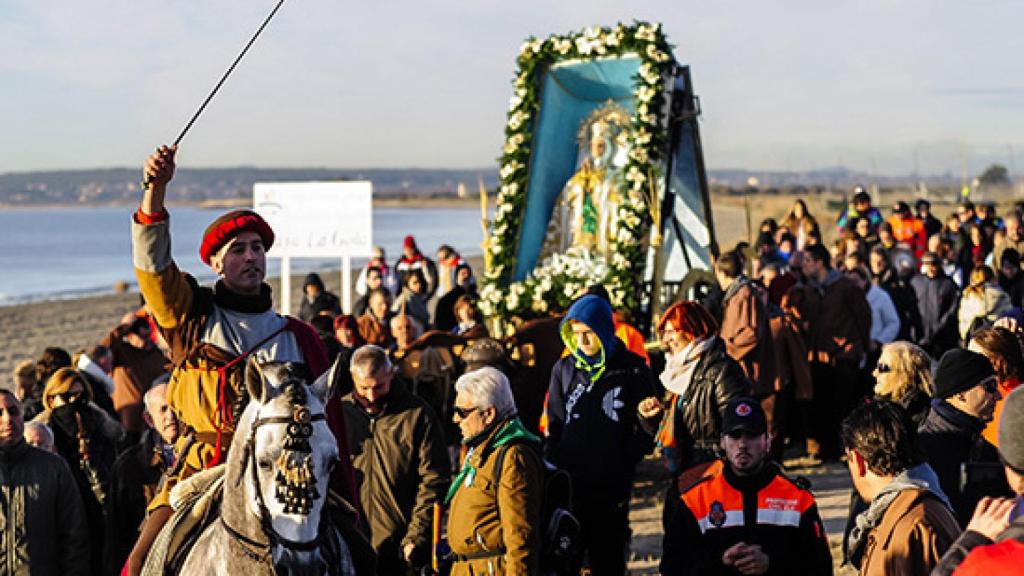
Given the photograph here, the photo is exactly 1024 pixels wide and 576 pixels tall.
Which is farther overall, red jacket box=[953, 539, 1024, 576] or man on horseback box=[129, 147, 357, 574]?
man on horseback box=[129, 147, 357, 574]

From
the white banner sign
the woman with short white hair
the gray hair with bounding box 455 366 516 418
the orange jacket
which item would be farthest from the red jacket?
the orange jacket

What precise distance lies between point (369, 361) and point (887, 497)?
3.18 metres

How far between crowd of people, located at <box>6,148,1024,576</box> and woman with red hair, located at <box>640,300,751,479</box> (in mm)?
13

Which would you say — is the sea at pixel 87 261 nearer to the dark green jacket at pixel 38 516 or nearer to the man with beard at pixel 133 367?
the man with beard at pixel 133 367

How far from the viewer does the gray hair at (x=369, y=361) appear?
699 cm

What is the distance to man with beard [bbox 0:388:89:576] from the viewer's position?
22.0 ft

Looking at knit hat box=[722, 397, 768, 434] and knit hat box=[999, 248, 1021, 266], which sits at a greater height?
knit hat box=[999, 248, 1021, 266]

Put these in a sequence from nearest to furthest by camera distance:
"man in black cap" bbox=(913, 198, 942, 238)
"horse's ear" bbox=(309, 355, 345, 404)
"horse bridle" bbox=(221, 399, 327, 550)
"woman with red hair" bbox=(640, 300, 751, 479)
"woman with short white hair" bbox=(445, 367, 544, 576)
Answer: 1. "horse bridle" bbox=(221, 399, 327, 550)
2. "horse's ear" bbox=(309, 355, 345, 404)
3. "woman with short white hair" bbox=(445, 367, 544, 576)
4. "woman with red hair" bbox=(640, 300, 751, 479)
5. "man in black cap" bbox=(913, 198, 942, 238)

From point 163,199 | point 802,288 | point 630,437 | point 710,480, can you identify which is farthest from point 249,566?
point 802,288

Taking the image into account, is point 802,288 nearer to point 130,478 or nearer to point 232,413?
point 130,478

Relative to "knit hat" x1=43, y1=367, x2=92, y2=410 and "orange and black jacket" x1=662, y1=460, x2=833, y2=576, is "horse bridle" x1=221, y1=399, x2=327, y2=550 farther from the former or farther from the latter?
"knit hat" x1=43, y1=367, x2=92, y2=410

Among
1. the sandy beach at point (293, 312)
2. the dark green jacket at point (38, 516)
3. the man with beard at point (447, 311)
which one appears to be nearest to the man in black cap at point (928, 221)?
the man with beard at point (447, 311)

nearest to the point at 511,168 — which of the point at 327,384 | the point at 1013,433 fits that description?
the point at 327,384

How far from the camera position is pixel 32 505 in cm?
672
